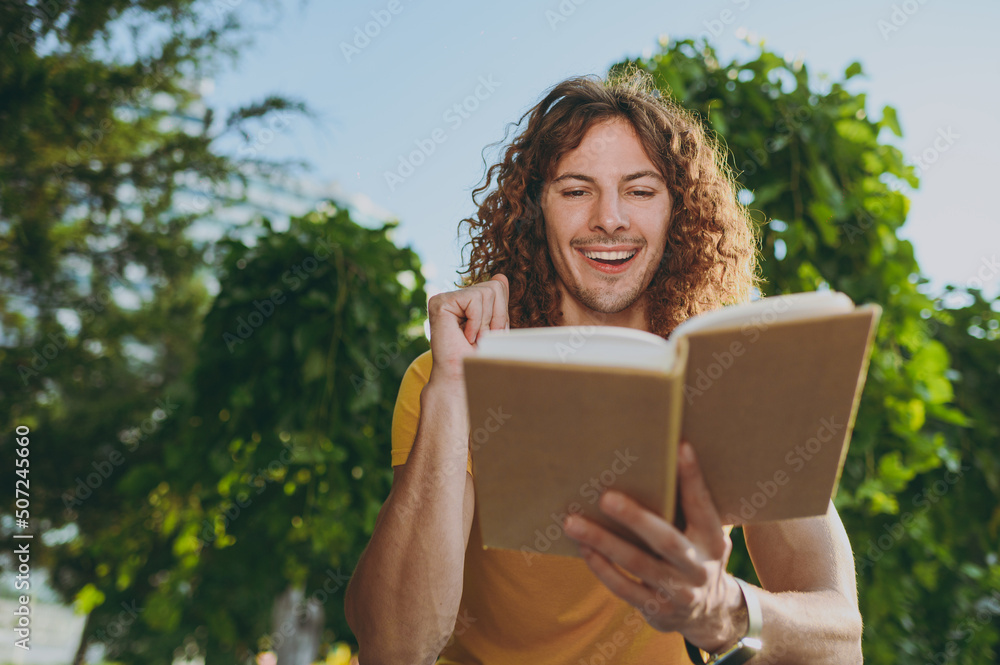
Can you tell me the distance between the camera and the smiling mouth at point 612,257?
189 centimetres

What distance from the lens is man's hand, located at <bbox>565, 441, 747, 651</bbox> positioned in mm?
864

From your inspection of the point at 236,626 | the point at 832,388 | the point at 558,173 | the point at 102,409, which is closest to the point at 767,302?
the point at 832,388

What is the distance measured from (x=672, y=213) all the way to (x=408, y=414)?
1084 millimetres

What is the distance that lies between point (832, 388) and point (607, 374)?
327mm

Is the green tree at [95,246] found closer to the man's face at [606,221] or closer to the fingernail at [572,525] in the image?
the man's face at [606,221]

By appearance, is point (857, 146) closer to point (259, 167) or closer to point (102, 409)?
point (259, 167)

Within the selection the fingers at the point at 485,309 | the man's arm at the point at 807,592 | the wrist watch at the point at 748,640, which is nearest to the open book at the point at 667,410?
the wrist watch at the point at 748,640

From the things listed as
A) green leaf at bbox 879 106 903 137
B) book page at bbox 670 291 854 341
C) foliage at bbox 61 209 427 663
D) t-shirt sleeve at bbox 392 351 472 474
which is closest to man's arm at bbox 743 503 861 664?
book page at bbox 670 291 854 341

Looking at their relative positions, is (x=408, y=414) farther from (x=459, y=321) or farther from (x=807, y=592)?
(x=807, y=592)

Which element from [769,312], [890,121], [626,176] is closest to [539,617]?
[769,312]

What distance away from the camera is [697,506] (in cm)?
90

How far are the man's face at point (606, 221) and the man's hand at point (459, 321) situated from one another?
0.42 meters

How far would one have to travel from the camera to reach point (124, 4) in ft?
8.55

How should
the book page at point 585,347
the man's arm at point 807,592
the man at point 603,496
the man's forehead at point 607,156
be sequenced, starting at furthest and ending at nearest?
1. the man's forehead at point 607,156
2. the man's arm at point 807,592
3. the man at point 603,496
4. the book page at point 585,347
